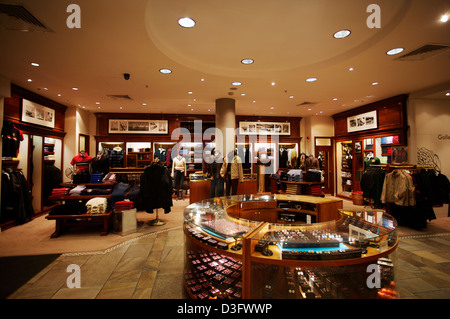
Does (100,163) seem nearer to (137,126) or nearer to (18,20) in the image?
(137,126)

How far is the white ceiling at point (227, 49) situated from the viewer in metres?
2.54

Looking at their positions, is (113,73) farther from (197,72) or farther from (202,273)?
(202,273)

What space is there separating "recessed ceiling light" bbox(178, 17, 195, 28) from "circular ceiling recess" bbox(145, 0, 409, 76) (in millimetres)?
52

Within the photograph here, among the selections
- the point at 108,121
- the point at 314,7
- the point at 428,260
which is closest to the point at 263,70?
the point at 314,7

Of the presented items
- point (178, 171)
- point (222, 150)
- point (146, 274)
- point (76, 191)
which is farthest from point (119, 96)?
point (146, 274)

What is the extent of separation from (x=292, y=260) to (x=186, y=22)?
312 centimetres

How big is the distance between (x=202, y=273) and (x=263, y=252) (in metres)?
0.80

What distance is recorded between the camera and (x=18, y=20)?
8.63 feet

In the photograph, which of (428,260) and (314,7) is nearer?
(314,7)

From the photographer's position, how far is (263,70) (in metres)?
4.50

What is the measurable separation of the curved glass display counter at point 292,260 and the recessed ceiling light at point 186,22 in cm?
261

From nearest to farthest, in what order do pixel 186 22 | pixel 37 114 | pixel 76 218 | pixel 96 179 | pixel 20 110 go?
pixel 186 22, pixel 76 218, pixel 96 179, pixel 20 110, pixel 37 114
